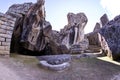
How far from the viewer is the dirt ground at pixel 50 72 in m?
6.00

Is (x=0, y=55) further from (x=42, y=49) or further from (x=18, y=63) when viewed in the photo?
(x=42, y=49)

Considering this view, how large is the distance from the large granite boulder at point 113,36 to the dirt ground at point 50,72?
A: 1453mm

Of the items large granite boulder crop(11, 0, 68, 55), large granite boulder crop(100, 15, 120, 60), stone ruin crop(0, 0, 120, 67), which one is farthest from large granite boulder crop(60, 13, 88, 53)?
large granite boulder crop(100, 15, 120, 60)

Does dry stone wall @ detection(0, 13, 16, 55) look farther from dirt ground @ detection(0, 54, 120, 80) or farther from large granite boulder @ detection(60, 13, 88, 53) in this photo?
large granite boulder @ detection(60, 13, 88, 53)

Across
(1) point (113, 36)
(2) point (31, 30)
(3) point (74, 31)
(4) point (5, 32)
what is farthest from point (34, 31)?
(3) point (74, 31)

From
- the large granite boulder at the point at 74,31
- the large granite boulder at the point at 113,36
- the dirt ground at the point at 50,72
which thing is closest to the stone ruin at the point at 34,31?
the large granite boulder at the point at 113,36

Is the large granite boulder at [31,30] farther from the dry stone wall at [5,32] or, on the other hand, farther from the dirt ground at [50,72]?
the dirt ground at [50,72]

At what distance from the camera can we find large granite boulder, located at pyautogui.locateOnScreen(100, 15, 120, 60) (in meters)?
9.50

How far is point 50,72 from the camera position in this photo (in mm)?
6883

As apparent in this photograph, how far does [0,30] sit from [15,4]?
420 cm

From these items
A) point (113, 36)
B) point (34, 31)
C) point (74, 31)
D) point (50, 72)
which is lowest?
point (50, 72)

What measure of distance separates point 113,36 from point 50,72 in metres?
4.63

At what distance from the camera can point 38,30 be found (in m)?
10.7

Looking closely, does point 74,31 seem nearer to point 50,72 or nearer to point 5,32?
point 5,32
